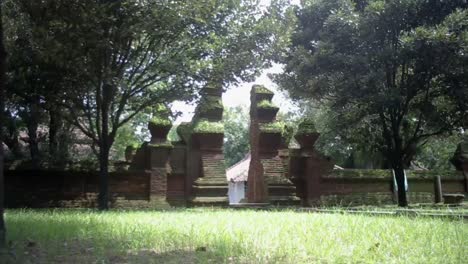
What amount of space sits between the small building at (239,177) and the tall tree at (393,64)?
14795mm

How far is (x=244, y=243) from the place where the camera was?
186 inches

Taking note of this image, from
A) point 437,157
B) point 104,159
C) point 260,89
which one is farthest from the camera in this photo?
point 437,157

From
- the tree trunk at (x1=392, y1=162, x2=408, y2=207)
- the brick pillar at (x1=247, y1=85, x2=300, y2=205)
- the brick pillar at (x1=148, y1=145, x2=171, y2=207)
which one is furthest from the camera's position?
the tree trunk at (x1=392, y1=162, x2=408, y2=207)

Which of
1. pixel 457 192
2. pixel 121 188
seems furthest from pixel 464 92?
pixel 121 188

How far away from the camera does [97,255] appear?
14.3 ft

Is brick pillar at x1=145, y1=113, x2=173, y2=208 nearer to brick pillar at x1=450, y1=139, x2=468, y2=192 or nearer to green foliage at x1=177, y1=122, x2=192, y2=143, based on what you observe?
green foliage at x1=177, y1=122, x2=192, y2=143

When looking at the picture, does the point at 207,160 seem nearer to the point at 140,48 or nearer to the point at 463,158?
the point at 140,48

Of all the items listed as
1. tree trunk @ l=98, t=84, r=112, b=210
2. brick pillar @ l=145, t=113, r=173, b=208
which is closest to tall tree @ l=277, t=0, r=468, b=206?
brick pillar @ l=145, t=113, r=173, b=208

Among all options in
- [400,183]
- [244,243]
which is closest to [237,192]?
[400,183]

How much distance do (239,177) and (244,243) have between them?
29.0 metres

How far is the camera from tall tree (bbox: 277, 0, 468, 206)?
44.9ft

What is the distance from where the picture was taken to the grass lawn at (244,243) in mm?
4137

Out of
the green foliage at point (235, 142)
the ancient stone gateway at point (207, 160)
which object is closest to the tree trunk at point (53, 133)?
the ancient stone gateway at point (207, 160)

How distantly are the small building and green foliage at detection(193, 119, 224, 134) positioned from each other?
15308 mm
